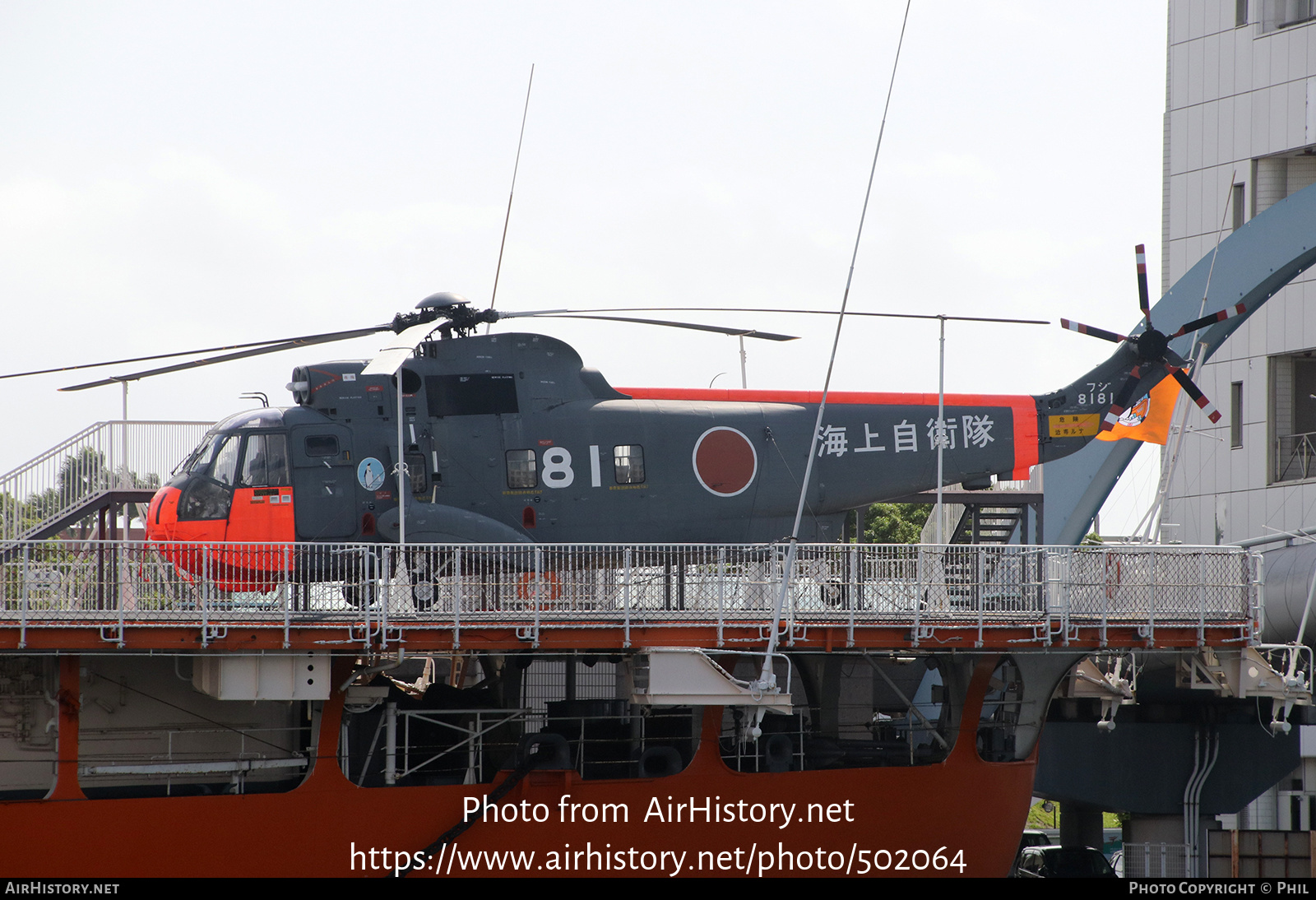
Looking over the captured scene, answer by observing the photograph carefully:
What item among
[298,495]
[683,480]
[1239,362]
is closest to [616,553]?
[683,480]

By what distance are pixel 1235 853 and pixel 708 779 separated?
12156 mm

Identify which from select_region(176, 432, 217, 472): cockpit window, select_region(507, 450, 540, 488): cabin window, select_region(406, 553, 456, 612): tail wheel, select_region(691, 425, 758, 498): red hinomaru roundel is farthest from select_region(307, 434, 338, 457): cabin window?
select_region(691, 425, 758, 498): red hinomaru roundel

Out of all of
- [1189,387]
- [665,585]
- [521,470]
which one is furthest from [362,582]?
[1189,387]

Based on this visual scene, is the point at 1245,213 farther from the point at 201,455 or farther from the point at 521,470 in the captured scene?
the point at 201,455

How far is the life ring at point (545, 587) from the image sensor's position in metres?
21.5

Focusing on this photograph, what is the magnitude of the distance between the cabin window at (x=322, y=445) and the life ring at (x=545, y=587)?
4.10 meters

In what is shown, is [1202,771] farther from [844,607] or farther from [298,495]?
[298,495]

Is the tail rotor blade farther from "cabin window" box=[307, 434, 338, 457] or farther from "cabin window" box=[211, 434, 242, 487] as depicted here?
"cabin window" box=[211, 434, 242, 487]

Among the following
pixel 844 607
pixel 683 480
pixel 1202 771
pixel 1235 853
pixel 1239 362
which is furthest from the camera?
pixel 1239 362

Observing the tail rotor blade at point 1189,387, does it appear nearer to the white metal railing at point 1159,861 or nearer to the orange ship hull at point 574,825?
the orange ship hull at point 574,825

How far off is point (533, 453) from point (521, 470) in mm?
360

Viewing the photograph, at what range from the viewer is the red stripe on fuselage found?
25812 mm

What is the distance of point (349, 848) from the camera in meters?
21.4

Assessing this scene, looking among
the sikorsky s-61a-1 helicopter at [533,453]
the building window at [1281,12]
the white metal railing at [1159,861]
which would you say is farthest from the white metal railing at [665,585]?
the building window at [1281,12]
